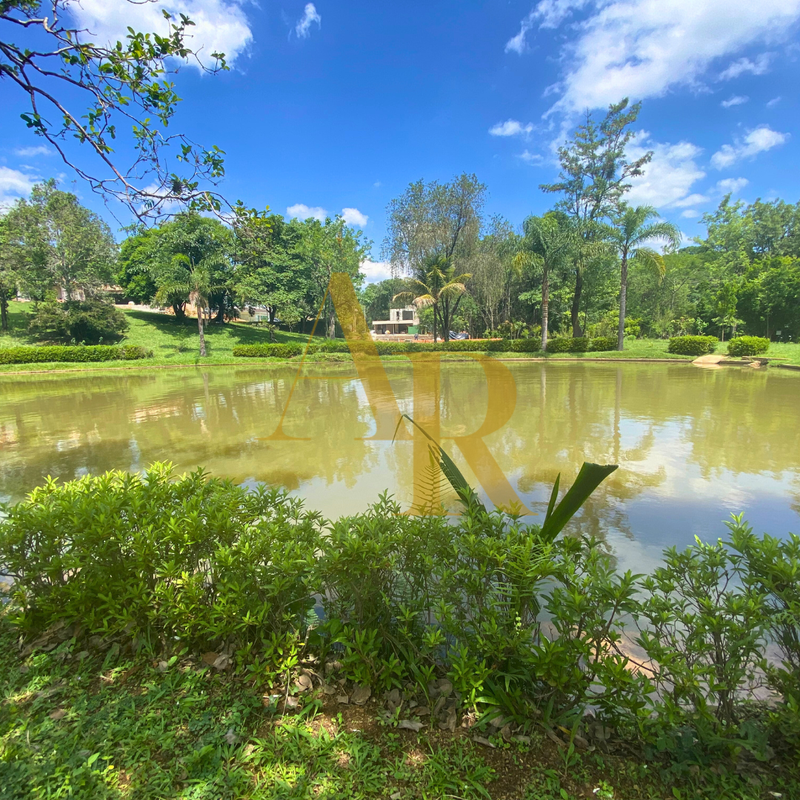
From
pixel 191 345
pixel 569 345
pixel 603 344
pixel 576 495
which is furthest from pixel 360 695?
pixel 191 345

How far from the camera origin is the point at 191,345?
25750mm

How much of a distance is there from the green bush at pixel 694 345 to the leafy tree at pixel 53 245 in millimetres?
31692

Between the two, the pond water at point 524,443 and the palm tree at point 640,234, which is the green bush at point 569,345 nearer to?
the palm tree at point 640,234

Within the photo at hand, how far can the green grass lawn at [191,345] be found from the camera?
19250 mm

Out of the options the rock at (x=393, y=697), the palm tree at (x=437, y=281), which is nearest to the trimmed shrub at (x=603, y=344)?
the palm tree at (x=437, y=281)

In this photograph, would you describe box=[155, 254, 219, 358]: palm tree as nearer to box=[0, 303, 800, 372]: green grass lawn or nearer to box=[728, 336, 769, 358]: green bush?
box=[0, 303, 800, 372]: green grass lawn

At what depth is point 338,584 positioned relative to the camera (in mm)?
1644

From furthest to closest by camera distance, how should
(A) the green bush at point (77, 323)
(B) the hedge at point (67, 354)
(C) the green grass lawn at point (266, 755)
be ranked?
(A) the green bush at point (77, 323)
(B) the hedge at point (67, 354)
(C) the green grass lawn at point (266, 755)

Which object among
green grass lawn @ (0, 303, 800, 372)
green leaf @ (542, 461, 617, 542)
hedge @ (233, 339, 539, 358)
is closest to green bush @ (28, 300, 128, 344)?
green grass lawn @ (0, 303, 800, 372)

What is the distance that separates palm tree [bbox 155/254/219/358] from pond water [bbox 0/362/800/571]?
1116 cm

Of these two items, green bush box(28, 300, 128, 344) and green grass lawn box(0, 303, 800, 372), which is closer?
green grass lawn box(0, 303, 800, 372)

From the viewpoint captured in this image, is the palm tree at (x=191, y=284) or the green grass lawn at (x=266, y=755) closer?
the green grass lawn at (x=266, y=755)

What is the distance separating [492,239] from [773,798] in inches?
1095

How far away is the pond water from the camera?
3.75 meters
